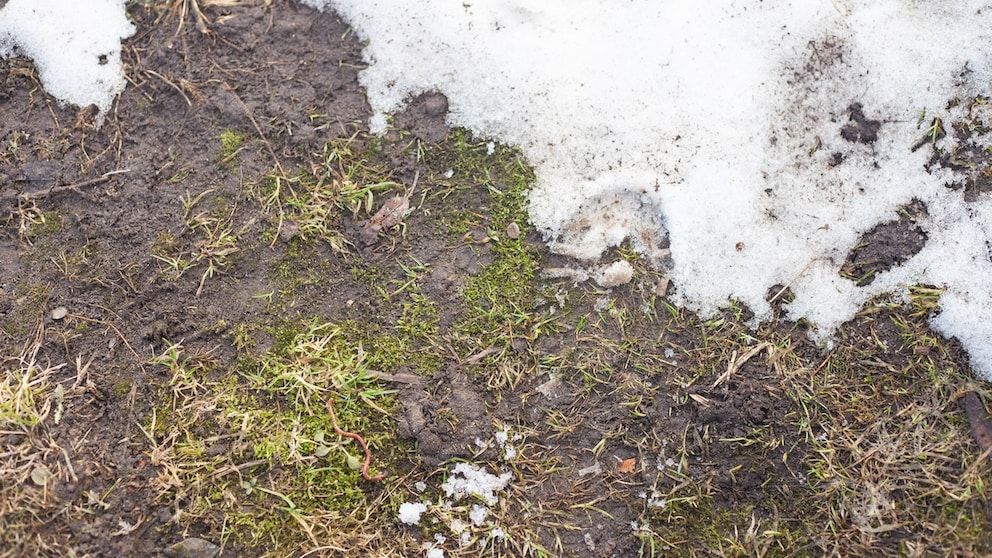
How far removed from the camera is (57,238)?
2.76 metres

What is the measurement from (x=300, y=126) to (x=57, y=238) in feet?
3.58

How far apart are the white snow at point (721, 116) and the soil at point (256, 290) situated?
0.12m

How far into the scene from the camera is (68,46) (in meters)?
2.88

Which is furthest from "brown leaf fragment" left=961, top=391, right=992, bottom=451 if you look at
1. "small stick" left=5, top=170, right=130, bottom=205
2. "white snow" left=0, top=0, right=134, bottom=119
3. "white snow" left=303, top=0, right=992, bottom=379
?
"white snow" left=0, top=0, right=134, bottom=119

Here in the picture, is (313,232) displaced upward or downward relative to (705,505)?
upward

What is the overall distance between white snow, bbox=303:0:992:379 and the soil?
116mm

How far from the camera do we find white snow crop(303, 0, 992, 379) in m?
2.76

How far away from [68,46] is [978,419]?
405 cm

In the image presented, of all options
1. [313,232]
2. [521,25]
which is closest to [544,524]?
[313,232]

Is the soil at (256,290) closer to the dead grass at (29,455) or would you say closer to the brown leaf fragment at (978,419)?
the dead grass at (29,455)

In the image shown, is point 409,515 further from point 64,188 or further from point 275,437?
point 64,188

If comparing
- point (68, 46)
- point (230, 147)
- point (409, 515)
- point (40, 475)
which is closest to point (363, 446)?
point (409, 515)

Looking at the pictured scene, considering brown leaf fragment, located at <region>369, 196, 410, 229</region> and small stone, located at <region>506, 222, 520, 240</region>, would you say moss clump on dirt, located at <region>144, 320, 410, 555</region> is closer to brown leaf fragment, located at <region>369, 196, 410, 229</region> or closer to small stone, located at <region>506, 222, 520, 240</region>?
brown leaf fragment, located at <region>369, 196, 410, 229</region>

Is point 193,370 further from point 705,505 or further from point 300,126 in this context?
point 705,505
